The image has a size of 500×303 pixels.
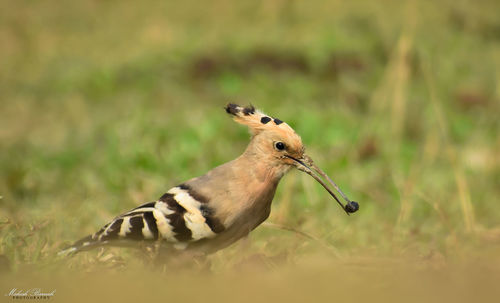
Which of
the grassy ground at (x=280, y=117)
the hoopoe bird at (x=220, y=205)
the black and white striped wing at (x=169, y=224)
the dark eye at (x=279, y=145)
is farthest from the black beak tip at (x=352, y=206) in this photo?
the black and white striped wing at (x=169, y=224)

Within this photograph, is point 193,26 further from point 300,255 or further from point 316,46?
point 300,255

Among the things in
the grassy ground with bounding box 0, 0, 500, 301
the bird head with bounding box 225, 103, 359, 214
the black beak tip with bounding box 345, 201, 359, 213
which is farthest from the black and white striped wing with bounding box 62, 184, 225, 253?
the black beak tip with bounding box 345, 201, 359, 213

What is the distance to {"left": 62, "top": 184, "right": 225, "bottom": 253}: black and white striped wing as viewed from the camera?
8.11 ft

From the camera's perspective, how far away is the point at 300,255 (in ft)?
9.26

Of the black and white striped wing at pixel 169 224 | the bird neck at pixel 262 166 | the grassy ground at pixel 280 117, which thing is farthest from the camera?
the grassy ground at pixel 280 117

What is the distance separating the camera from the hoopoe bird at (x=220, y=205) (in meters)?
2.49

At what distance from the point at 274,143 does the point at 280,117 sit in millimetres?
2692

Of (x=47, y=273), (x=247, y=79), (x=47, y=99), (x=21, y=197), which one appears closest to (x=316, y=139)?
(x=247, y=79)

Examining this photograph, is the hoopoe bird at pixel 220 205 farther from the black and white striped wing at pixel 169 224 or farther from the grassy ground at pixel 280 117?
the grassy ground at pixel 280 117

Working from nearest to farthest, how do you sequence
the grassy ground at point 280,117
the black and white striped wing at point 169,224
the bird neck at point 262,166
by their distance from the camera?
1. the black and white striped wing at point 169,224
2. the bird neck at point 262,166
3. the grassy ground at point 280,117

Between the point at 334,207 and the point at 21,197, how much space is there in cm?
188

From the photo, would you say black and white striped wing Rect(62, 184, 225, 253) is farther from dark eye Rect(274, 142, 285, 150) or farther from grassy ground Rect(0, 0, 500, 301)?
dark eye Rect(274, 142, 285, 150)

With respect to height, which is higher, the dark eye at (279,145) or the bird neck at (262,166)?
the dark eye at (279,145)

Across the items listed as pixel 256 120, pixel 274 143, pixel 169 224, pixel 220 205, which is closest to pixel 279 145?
pixel 274 143
